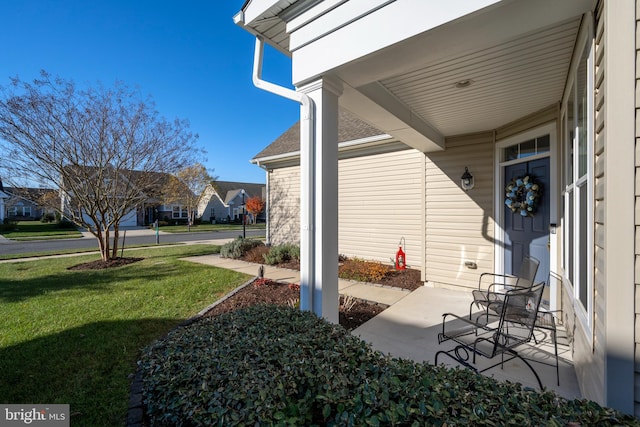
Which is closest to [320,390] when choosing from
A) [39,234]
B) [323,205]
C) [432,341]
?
[323,205]

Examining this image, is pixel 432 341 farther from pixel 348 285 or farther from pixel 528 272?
pixel 348 285

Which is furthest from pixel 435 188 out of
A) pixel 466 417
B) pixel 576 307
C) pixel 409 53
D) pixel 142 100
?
pixel 142 100

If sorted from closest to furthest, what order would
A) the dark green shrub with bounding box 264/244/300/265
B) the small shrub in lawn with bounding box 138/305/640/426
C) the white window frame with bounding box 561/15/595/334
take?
the small shrub in lawn with bounding box 138/305/640/426, the white window frame with bounding box 561/15/595/334, the dark green shrub with bounding box 264/244/300/265

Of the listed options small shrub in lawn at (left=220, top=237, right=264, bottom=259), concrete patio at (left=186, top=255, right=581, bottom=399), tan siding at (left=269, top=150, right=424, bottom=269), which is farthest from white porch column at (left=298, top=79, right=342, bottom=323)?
small shrub in lawn at (left=220, top=237, right=264, bottom=259)

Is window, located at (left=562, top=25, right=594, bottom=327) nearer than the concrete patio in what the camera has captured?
Yes

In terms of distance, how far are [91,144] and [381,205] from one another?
782 centimetres

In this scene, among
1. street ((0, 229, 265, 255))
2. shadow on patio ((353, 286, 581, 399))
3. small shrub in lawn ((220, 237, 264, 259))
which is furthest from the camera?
street ((0, 229, 265, 255))

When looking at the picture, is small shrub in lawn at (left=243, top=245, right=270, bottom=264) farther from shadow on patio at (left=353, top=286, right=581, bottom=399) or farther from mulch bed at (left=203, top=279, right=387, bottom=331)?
shadow on patio at (left=353, top=286, right=581, bottom=399)

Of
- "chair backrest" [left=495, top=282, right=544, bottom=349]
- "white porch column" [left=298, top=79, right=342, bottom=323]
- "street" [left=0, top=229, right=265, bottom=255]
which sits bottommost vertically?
"street" [left=0, top=229, right=265, bottom=255]

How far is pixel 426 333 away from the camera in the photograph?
353 centimetres

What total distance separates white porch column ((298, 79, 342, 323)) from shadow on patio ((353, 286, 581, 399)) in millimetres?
705

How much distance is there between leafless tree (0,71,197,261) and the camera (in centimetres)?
675

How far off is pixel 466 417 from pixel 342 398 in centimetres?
52

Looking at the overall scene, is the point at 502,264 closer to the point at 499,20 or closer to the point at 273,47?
the point at 499,20
